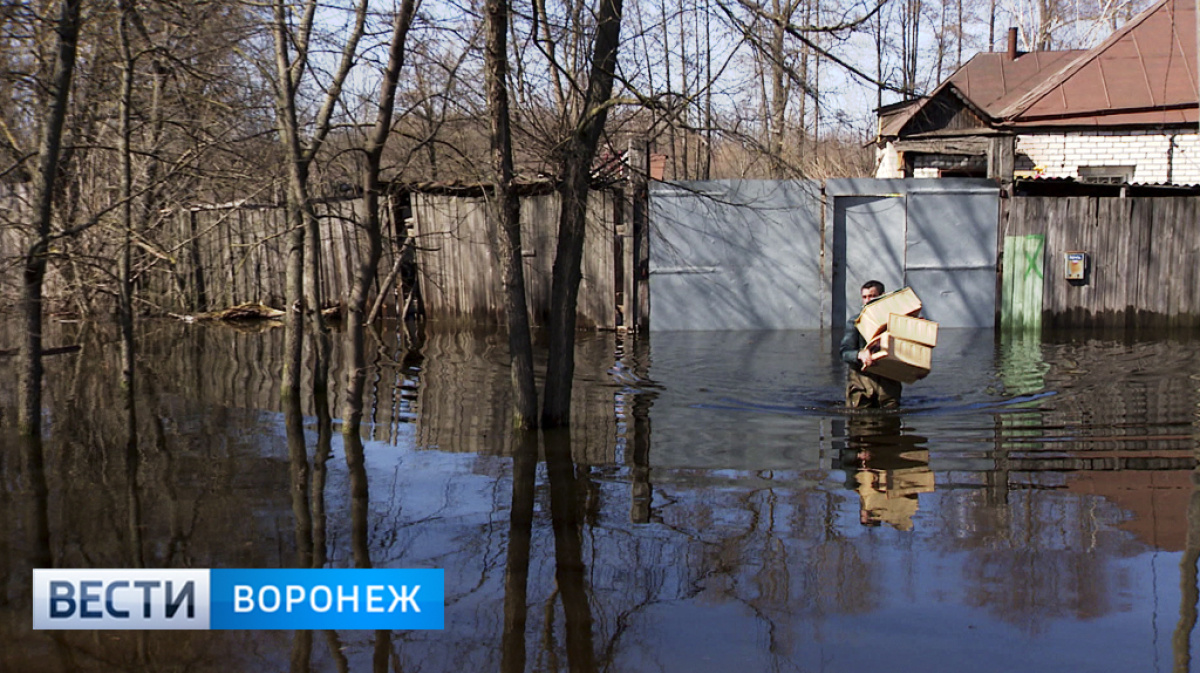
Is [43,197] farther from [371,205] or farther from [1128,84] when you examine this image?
[1128,84]

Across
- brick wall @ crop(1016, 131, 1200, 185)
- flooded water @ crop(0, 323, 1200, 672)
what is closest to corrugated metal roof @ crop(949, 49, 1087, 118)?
brick wall @ crop(1016, 131, 1200, 185)

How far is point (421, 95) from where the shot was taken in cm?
909

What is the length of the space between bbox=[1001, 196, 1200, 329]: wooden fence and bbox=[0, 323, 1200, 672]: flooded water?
4.42 m

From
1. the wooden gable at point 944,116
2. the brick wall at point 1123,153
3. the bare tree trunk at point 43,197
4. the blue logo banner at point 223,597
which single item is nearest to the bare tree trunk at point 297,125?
the bare tree trunk at point 43,197

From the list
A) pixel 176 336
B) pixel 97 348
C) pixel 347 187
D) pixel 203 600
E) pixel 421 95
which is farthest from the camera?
pixel 176 336

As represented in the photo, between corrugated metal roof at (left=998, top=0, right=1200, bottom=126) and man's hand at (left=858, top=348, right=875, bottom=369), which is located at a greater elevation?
corrugated metal roof at (left=998, top=0, right=1200, bottom=126)

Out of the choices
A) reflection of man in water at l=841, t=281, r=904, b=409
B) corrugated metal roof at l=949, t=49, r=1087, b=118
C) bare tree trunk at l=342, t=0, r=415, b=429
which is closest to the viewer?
bare tree trunk at l=342, t=0, r=415, b=429

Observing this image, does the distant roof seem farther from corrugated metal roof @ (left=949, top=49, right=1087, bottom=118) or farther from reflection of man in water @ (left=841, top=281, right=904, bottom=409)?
reflection of man in water @ (left=841, top=281, right=904, bottom=409)

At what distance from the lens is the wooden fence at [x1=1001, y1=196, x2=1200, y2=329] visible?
16.2 m

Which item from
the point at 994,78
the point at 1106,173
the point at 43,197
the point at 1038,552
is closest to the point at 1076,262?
the point at 1106,173

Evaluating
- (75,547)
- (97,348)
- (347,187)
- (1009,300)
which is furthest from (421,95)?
(1009,300)

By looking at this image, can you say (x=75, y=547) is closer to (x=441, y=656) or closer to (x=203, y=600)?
(x=203, y=600)

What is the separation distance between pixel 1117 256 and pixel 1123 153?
19.4ft

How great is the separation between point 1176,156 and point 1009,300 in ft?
23.4
